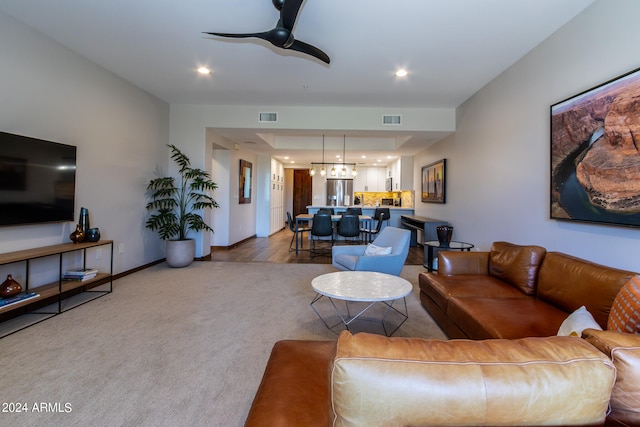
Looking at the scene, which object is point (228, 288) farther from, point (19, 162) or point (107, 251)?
point (19, 162)

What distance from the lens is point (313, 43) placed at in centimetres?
303

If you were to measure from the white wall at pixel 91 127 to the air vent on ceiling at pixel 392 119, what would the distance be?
387 cm

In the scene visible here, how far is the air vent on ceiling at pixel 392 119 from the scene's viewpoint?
16.4 ft

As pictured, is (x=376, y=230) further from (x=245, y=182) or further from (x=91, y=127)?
(x=91, y=127)

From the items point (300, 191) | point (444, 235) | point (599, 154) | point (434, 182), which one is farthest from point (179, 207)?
point (300, 191)

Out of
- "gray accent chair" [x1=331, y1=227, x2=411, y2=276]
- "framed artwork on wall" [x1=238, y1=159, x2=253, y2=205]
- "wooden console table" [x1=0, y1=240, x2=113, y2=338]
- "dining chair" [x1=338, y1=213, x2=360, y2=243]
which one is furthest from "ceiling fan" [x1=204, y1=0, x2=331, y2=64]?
"framed artwork on wall" [x1=238, y1=159, x2=253, y2=205]

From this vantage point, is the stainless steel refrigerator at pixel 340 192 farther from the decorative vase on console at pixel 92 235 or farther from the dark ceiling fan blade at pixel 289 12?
the dark ceiling fan blade at pixel 289 12

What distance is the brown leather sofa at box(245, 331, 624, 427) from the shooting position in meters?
→ 0.63

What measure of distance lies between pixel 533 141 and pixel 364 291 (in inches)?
98.5

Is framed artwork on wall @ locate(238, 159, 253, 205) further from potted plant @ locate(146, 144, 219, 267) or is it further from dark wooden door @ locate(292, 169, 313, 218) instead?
dark wooden door @ locate(292, 169, 313, 218)

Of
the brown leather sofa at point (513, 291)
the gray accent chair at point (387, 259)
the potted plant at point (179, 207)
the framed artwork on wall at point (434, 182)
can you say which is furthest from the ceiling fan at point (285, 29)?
the framed artwork on wall at point (434, 182)

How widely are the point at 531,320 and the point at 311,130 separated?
4322 mm

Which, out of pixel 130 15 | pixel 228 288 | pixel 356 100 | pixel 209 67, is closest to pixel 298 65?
pixel 209 67

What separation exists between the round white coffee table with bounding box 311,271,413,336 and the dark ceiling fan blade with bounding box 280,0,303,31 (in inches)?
84.4
